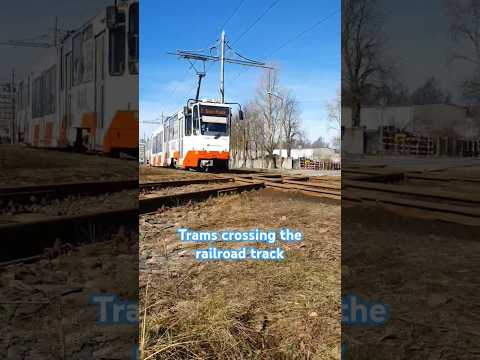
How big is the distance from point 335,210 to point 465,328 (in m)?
1.97

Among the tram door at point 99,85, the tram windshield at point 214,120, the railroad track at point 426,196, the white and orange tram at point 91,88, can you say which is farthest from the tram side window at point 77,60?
the tram windshield at point 214,120

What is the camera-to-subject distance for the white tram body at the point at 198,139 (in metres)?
5.62

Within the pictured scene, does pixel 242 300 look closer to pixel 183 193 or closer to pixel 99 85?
pixel 99 85

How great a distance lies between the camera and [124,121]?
1.89 m

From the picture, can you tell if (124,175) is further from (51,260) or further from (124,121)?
(51,260)

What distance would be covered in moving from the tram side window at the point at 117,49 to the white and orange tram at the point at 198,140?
10.8ft

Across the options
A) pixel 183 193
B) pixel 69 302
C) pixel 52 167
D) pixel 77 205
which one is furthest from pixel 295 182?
pixel 69 302

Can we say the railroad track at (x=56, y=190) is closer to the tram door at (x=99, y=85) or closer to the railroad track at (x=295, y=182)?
the tram door at (x=99, y=85)

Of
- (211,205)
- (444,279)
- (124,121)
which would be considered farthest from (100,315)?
(211,205)

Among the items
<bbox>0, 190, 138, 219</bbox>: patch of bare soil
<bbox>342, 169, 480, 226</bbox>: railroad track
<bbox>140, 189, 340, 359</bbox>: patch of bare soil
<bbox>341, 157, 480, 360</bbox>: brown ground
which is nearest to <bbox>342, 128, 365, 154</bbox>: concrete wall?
<bbox>341, 157, 480, 360</bbox>: brown ground

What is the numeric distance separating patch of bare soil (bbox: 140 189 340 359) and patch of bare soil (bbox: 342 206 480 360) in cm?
15

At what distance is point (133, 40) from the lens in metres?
1.97

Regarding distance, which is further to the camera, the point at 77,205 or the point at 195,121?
the point at 195,121

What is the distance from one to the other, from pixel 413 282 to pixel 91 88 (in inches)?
90.7
